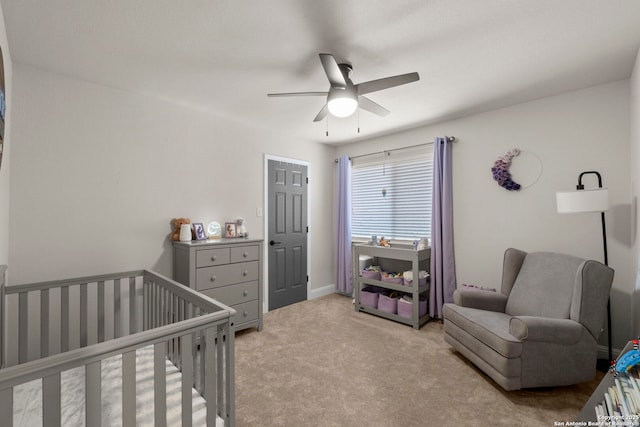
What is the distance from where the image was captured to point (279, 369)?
2322 millimetres

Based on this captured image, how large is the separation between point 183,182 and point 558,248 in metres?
3.76

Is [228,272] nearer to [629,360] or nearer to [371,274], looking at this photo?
[371,274]

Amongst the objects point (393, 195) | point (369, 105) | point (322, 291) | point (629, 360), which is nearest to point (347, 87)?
point (369, 105)

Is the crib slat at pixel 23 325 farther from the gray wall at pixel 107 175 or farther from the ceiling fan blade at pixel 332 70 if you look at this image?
the ceiling fan blade at pixel 332 70

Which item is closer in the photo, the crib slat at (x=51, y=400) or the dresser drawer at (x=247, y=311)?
the crib slat at (x=51, y=400)

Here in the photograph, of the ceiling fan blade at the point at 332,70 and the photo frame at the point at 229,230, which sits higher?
the ceiling fan blade at the point at 332,70

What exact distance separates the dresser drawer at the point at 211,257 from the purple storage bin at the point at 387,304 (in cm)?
191

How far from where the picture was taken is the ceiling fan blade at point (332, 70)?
5.45 feet

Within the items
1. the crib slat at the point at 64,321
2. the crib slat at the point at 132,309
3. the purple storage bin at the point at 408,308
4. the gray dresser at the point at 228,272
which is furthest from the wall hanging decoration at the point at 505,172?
the crib slat at the point at 64,321

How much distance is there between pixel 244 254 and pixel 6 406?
226cm

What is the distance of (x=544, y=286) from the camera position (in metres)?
2.40

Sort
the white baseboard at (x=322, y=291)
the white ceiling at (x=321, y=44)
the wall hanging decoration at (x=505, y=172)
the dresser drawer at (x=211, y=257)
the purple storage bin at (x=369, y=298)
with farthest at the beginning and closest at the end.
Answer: the white baseboard at (x=322, y=291)
the purple storage bin at (x=369, y=298)
the wall hanging decoration at (x=505, y=172)
the dresser drawer at (x=211, y=257)
the white ceiling at (x=321, y=44)

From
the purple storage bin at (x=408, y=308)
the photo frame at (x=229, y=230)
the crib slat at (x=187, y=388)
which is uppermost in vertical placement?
the photo frame at (x=229, y=230)

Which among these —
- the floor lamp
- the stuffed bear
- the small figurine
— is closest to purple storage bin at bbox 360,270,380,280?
the small figurine
